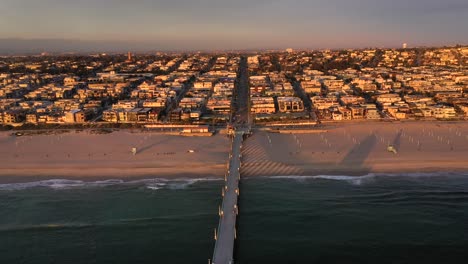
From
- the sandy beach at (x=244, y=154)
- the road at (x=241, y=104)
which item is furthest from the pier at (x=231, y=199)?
the sandy beach at (x=244, y=154)

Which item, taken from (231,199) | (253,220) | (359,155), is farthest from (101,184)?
(359,155)

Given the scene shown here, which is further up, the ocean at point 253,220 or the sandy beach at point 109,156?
the sandy beach at point 109,156

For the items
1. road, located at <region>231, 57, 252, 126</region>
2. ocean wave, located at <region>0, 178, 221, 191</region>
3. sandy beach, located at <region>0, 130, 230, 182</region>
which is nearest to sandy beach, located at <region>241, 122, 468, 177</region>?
sandy beach, located at <region>0, 130, 230, 182</region>

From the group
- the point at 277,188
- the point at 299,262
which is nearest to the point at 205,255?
the point at 299,262

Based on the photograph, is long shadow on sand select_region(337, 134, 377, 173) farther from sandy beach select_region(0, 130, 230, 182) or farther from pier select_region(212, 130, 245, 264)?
sandy beach select_region(0, 130, 230, 182)

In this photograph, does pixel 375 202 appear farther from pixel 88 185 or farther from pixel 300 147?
pixel 88 185

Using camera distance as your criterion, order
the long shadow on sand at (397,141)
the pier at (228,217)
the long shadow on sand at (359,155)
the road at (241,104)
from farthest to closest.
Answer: the road at (241,104), the long shadow on sand at (397,141), the long shadow on sand at (359,155), the pier at (228,217)

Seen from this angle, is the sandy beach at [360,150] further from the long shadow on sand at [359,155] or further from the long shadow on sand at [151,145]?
the long shadow on sand at [151,145]
